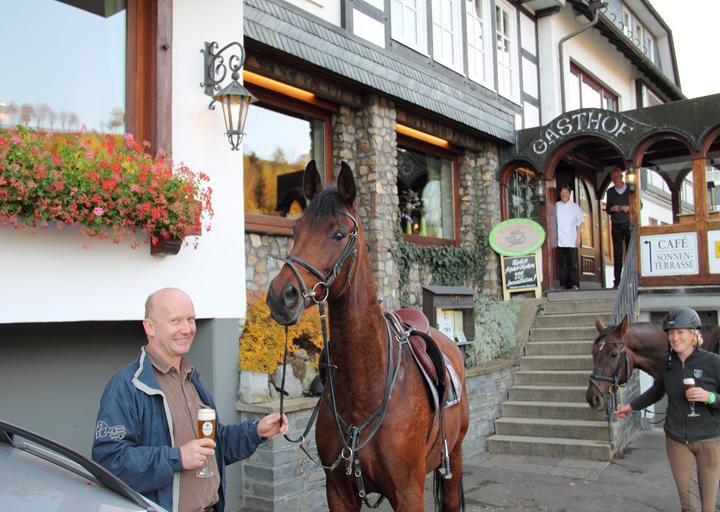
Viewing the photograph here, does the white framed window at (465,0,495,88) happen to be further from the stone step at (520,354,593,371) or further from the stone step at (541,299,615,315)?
the stone step at (520,354,593,371)

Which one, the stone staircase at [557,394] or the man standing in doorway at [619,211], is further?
the man standing in doorway at [619,211]

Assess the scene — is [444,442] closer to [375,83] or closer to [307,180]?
[307,180]

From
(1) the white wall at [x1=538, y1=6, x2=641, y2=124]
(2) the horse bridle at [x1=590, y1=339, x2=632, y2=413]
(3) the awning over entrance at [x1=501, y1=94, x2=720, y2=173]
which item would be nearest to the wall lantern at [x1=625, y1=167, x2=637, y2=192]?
(3) the awning over entrance at [x1=501, y1=94, x2=720, y2=173]

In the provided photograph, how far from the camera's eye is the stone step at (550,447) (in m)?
7.79

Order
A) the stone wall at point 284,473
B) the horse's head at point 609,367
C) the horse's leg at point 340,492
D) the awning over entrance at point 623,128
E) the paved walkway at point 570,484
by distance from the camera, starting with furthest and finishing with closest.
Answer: the awning over entrance at point 623,128 → the horse's head at point 609,367 → the paved walkway at point 570,484 → the stone wall at point 284,473 → the horse's leg at point 340,492

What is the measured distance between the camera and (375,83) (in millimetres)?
8703

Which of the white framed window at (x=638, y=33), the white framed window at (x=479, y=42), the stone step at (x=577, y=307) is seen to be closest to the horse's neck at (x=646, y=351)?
the stone step at (x=577, y=307)

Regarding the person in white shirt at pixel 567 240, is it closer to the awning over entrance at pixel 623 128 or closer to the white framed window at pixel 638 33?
the awning over entrance at pixel 623 128

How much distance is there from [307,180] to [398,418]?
134cm

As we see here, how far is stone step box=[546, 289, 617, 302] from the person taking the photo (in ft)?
36.1

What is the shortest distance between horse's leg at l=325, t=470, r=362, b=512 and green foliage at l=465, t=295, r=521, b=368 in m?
5.77

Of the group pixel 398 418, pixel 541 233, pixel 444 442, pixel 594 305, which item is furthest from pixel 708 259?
pixel 398 418

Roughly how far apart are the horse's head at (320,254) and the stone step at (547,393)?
662 cm

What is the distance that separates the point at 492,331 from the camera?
9.91 meters
